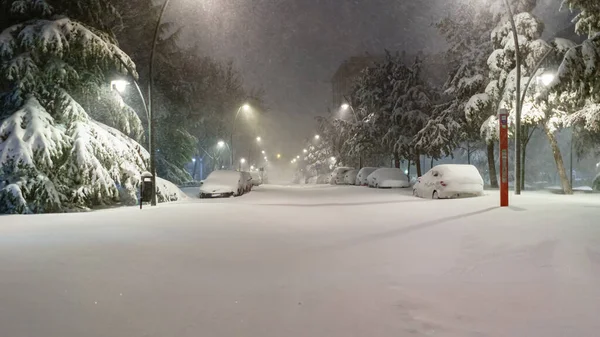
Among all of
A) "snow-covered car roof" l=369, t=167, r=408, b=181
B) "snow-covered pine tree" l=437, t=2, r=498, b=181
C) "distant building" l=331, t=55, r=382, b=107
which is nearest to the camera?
"snow-covered pine tree" l=437, t=2, r=498, b=181

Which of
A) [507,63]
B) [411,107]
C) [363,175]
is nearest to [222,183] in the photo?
[507,63]

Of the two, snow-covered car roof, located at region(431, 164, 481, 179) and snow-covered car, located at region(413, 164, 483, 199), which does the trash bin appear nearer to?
snow-covered car, located at region(413, 164, 483, 199)

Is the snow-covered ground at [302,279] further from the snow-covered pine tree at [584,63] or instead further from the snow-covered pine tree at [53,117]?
the snow-covered pine tree at [584,63]

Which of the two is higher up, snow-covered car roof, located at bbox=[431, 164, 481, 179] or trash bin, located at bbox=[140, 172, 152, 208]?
snow-covered car roof, located at bbox=[431, 164, 481, 179]

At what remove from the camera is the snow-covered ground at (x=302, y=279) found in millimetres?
4535

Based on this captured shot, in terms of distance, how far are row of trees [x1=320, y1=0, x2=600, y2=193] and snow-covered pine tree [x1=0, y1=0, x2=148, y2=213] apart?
16.0 meters

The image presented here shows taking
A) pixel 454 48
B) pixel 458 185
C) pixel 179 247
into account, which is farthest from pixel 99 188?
pixel 454 48

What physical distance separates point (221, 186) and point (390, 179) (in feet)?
43.5

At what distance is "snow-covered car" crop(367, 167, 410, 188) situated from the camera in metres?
34.7

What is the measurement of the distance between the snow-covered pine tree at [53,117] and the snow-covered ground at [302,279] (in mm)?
6024

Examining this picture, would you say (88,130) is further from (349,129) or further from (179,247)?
(349,129)

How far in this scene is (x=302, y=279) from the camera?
625 centimetres

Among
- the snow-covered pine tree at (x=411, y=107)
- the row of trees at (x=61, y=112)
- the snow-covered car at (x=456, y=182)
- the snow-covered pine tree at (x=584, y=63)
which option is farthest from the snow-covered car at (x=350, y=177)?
the snow-covered pine tree at (x=584, y=63)

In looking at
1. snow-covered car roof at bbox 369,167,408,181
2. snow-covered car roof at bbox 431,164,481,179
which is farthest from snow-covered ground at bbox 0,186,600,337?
snow-covered car roof at bbox 369,167,408,181
